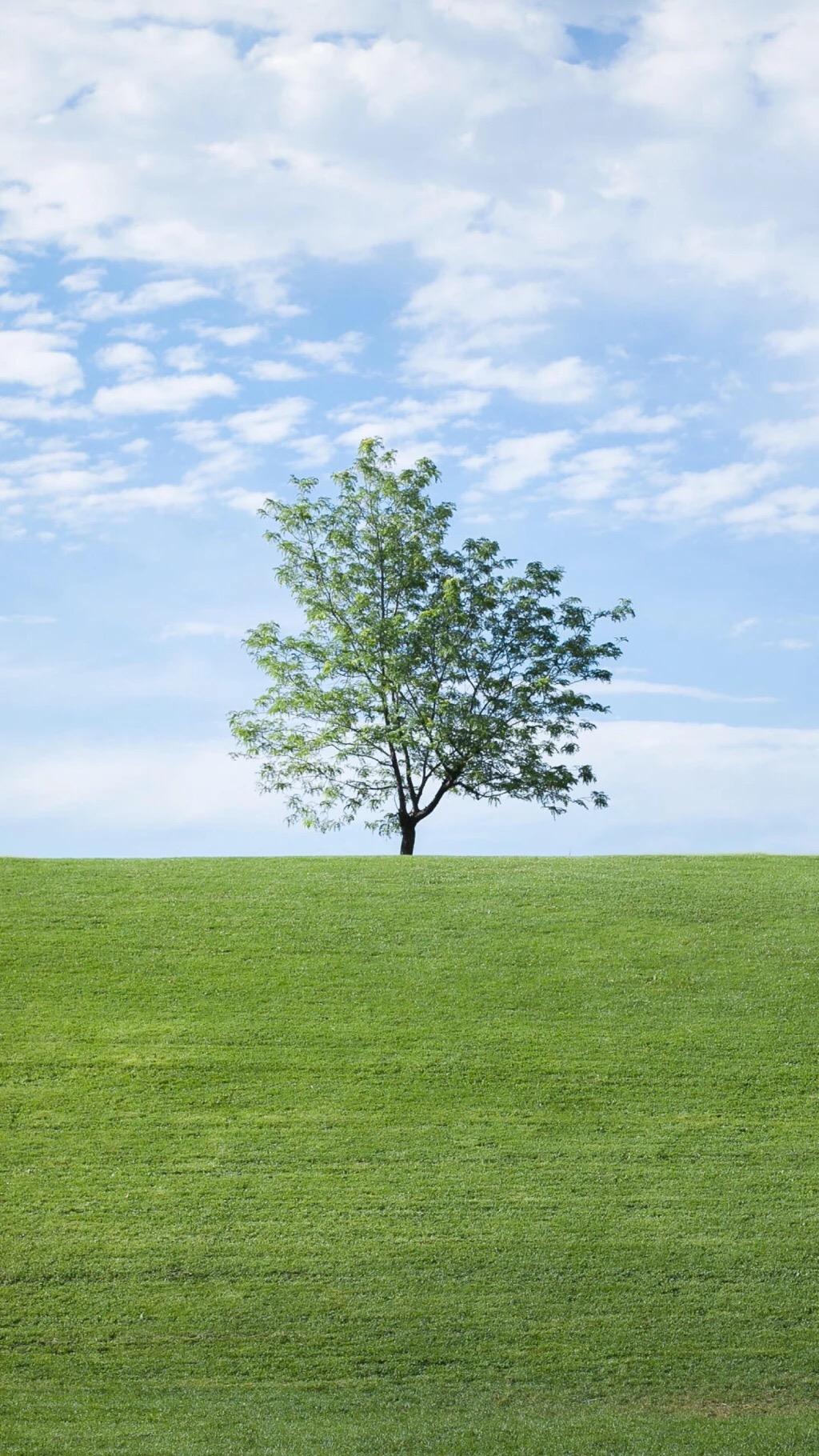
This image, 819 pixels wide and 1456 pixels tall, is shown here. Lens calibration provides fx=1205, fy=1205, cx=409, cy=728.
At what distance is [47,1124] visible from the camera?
440 inches

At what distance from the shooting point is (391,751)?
26.0 meters

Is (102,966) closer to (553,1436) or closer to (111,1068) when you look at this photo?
(111,1068)

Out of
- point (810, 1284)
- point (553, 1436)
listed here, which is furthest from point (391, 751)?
point (553, 1436)

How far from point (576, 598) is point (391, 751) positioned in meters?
5.53

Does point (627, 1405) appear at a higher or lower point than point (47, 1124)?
lower

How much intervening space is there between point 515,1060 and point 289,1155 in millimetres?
2648

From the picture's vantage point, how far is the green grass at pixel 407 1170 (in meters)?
7.89

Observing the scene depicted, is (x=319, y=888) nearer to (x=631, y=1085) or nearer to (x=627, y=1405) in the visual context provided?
(x=631, y=1085)

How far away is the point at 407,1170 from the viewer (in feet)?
34.0

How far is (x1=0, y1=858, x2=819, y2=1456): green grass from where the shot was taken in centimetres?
789

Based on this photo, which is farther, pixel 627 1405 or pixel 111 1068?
pixel 111 1068

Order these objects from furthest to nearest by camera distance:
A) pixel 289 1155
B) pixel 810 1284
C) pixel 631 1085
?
pixel 631 1085
pixel 289 1155
pixel 810 1284

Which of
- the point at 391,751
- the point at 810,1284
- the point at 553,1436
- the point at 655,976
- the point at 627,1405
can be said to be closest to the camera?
the point at 553,1436

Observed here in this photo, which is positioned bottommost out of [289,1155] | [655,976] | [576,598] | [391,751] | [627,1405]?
[627,1405]
